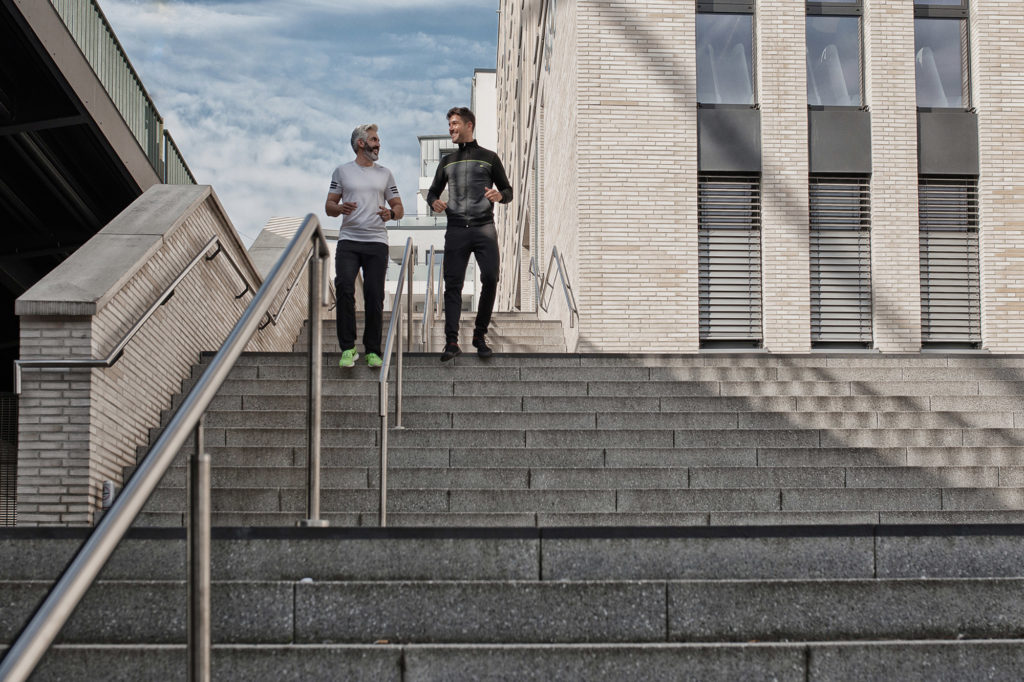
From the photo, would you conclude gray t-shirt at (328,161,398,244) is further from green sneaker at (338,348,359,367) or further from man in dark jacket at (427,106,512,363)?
green sneaker at (338,348,359,367)

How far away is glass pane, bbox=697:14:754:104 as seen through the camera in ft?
50.5

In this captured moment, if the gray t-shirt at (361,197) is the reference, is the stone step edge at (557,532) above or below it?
below

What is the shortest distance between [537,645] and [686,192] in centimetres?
1152

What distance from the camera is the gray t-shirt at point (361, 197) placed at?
369 inches

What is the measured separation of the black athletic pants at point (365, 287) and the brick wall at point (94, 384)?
1.22 metres

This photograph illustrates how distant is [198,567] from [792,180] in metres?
12.7

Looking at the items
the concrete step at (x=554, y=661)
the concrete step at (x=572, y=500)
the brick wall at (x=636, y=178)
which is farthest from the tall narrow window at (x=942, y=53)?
the concrete step at (x=554, y=661)

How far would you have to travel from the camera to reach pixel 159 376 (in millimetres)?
8828

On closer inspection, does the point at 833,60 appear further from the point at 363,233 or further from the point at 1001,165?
the point at 363,233

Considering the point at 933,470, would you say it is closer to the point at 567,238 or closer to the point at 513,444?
the point at 513,444

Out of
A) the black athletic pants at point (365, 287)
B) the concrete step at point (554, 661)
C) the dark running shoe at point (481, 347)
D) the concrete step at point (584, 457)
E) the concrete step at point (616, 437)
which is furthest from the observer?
the dark running shoe at point (481, 347)

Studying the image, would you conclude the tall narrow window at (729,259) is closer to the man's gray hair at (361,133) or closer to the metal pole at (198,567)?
the man's gray hair at (361,133)

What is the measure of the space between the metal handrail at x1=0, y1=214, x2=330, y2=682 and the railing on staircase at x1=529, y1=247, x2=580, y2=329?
1124 cm

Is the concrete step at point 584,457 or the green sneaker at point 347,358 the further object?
the green sneaker at point 347,358
